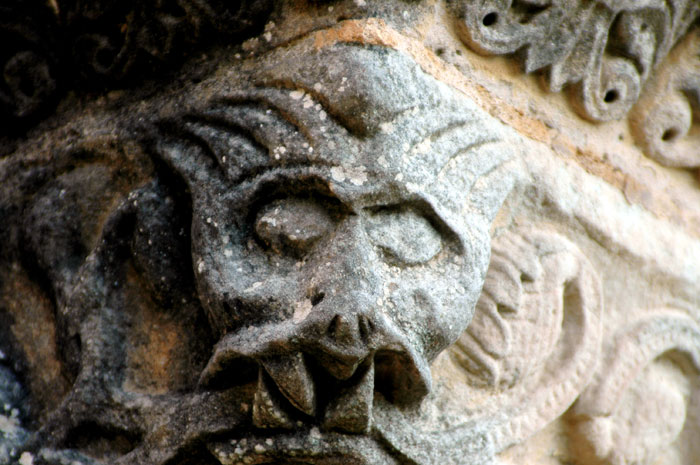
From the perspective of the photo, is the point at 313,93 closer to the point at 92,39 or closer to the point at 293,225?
the point at 293,225

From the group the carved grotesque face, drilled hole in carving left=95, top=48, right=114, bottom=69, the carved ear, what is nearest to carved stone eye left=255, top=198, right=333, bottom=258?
the carved grotesque face

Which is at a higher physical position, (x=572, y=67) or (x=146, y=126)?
(x=572, y=67)

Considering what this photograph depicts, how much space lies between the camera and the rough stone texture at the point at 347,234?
120 cm

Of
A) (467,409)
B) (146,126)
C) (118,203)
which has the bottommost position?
(467,409)

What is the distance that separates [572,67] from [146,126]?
30.5 inches

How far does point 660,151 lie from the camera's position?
5.92ft

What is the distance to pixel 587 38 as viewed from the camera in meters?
1.59

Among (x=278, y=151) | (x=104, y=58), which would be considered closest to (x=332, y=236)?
(x=278, y=151)

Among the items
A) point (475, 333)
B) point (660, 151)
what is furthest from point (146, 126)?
point (660, 151)

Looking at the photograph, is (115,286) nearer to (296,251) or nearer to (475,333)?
(296,251)

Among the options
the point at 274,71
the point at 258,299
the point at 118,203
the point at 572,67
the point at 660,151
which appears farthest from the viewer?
the point at 660,151

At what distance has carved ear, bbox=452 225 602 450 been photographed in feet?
4.73

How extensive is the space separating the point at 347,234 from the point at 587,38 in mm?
688

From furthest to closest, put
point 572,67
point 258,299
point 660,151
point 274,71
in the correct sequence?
point 660,151
point 572,67
point 274,71
point 258,299
